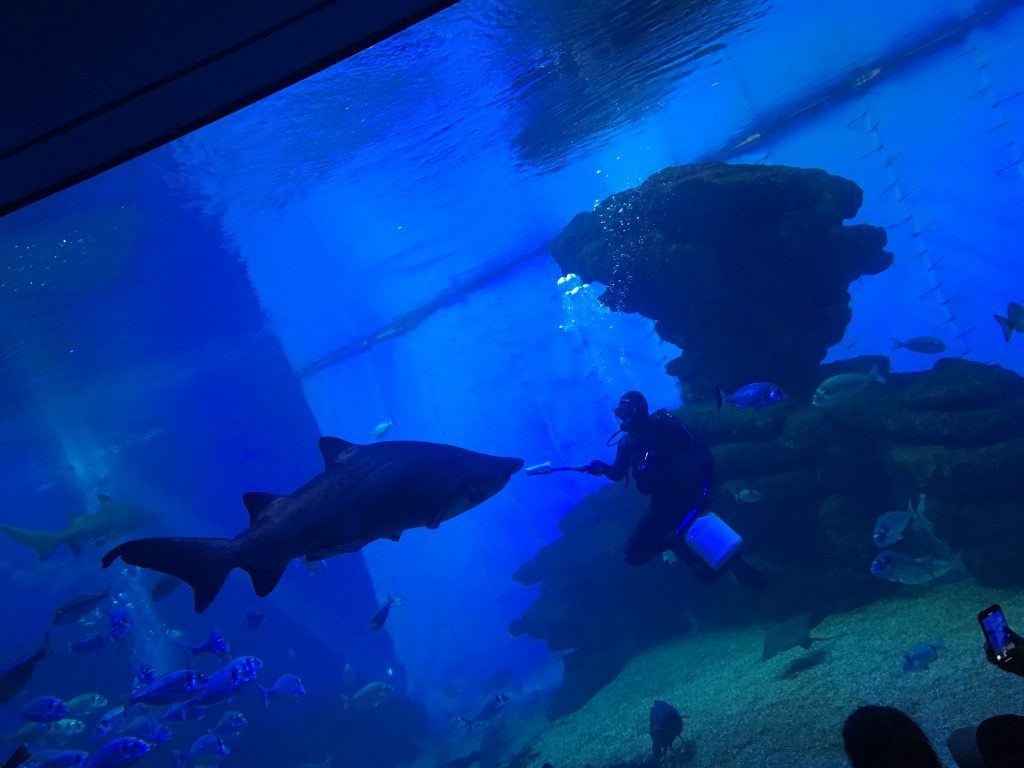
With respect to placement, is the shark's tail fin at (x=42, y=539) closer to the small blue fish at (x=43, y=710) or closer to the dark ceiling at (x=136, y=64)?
the small blue fish at (x=43, y=710)

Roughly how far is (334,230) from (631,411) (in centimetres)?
1387

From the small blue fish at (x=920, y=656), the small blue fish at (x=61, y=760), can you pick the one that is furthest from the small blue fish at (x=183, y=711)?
the small blue fish at (x=920, y=656)

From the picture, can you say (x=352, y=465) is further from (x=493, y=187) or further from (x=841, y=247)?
(x=493, y=187)

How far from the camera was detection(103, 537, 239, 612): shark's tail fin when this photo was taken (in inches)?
148

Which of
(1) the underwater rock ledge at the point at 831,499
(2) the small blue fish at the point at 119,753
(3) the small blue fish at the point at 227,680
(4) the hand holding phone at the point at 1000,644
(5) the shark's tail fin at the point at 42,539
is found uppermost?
(4) the hand holding phone at the point at 1000,644

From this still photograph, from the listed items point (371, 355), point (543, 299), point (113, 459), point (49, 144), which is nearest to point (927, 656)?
point (49, 144)

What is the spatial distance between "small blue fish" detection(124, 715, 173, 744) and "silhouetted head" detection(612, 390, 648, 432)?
34.1 feet

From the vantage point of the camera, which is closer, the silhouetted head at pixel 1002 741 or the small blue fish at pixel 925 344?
the silhouetted head at pixel 1002 741

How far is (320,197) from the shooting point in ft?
52.4

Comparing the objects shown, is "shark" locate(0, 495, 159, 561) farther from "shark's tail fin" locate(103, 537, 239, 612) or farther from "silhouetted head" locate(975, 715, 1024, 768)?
"silhouetted head" locate(975, 715, 1024, 768)

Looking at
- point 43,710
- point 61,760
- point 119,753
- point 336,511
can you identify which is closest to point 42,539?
point 43,710

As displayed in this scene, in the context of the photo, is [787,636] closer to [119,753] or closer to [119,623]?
[119,753]

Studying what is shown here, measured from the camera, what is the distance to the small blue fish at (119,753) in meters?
8.45

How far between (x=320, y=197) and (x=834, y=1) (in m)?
14.9
